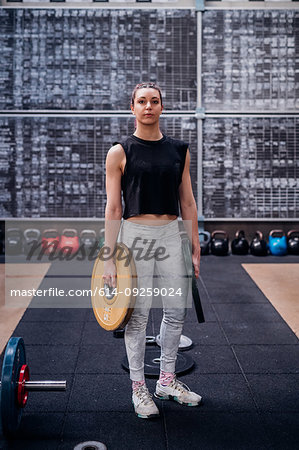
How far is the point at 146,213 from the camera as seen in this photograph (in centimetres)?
199

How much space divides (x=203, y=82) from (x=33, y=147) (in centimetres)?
204

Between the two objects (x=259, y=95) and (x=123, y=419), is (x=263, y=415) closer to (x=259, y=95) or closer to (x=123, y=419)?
(x=123, y=419)

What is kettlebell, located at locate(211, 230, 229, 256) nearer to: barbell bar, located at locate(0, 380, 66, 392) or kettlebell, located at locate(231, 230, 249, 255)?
kettlebell, located at locate(231, 230, 249, 255)

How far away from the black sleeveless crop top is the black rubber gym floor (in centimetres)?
85

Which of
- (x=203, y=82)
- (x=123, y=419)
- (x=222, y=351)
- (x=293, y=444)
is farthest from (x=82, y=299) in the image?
(x=203, y=82)

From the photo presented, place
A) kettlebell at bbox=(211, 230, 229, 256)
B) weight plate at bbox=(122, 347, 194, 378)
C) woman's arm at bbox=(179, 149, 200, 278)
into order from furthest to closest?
kettlebell at bbox=(211, 230, 229, 256)
weight plate at bbox=(122, 347, 194, 378)
woman's arm at bbox=(179, 149, 200, 278)

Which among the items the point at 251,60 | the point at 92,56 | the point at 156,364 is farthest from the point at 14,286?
the point at 251,60

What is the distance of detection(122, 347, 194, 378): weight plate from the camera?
95.0 inches

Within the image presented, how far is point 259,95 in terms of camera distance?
5.48 meters

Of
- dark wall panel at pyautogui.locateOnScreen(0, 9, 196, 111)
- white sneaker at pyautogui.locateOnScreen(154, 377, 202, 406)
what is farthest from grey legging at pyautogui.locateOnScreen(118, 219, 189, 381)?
dark wall panel at pyautogui.locateOnScreen(0, 9, 196, 111)

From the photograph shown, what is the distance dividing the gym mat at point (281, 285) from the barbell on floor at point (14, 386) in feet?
5.85

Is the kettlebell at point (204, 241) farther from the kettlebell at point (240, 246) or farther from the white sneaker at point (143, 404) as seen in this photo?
the white sneaker at point (143, 404)

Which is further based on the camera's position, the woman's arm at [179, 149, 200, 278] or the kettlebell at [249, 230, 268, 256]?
the kettlebell at [249, 230, 268, 256]

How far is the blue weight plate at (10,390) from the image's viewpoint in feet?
5.61
